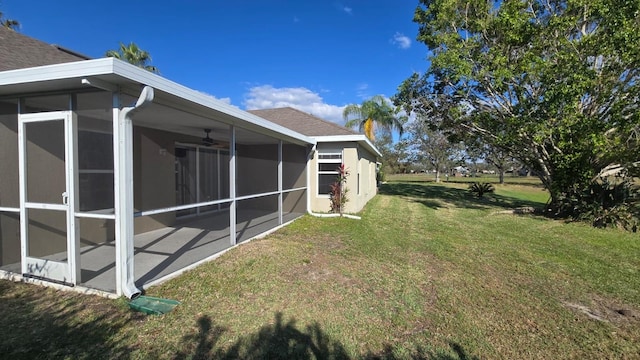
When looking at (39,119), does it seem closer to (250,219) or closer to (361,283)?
(361,283)

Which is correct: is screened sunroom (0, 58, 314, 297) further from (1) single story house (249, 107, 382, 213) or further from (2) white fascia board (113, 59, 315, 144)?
(1) single story house (249, 107, 382, 213)

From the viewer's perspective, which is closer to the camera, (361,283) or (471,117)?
(361,283)

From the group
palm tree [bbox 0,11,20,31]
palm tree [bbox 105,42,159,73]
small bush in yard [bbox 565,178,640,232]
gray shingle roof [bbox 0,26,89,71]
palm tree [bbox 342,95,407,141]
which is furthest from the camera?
palm tree [bbox 342,95,407,141]

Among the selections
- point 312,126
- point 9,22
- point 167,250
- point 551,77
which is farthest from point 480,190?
point 9,22

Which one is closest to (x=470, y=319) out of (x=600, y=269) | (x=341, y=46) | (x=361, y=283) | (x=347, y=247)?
(x=361, y=283)

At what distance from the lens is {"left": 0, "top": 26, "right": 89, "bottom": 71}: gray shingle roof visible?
4613 millimetres

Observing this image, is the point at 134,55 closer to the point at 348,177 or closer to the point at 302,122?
the point at 302,122

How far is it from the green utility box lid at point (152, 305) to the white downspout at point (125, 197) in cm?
15

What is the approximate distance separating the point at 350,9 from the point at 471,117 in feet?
21.4

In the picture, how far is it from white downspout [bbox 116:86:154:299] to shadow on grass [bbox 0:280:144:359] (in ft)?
1.05

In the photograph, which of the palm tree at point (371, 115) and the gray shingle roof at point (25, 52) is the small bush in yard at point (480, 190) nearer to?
the palm tree at point (371, 115)

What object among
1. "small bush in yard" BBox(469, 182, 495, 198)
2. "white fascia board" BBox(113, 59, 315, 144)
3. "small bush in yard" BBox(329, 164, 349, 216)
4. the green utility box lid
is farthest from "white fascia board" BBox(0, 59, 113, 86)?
"small bush in yard" BBox(469, 182, 495, 198)

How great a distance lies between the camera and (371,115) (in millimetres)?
22297

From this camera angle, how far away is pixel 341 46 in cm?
1434
